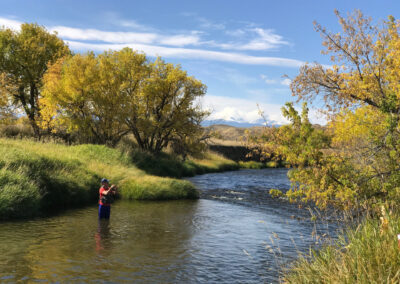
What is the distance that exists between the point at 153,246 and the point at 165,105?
25411 mm

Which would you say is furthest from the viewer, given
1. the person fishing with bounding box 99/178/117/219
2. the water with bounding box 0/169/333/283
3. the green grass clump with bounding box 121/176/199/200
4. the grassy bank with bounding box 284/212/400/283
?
the green grass clump with bounding box 121/176/199/200

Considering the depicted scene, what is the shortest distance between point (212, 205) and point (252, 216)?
3.43m

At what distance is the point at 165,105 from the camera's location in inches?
1430

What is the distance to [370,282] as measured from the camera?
5.68 meters

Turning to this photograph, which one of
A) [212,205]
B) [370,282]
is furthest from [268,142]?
[212,205]

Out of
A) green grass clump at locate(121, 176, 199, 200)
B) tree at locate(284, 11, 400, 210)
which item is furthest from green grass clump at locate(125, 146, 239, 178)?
tree at locate(284, 11, 400, 210)

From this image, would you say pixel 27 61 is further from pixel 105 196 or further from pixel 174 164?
pixel 105 196

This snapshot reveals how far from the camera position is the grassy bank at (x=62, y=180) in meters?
14.8

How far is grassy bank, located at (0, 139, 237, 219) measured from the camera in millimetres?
14773

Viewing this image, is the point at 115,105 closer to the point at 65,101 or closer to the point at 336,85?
the point at 65,101

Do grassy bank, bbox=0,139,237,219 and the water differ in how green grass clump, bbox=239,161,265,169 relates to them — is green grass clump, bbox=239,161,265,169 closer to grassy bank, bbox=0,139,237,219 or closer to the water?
grassy bank, bbox=0,139,237,219

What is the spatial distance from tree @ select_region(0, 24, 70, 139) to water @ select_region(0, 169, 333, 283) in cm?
2767

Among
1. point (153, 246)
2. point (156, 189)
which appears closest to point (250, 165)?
point (156, 189)

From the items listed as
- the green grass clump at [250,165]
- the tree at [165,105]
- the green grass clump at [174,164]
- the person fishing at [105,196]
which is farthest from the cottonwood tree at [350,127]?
the green grass clump at [250,165]
